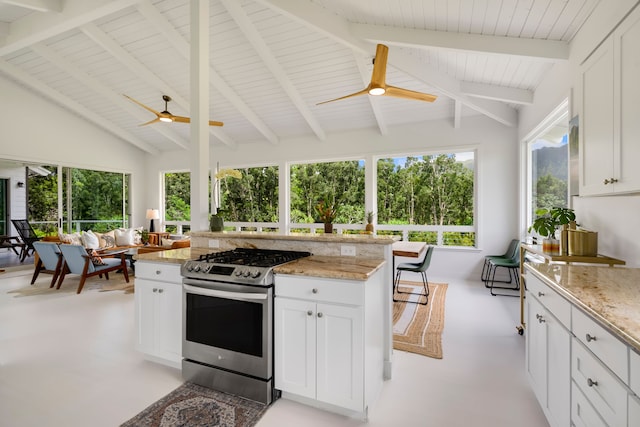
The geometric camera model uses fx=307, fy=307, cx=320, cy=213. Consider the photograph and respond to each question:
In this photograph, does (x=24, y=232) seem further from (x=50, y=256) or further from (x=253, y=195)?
(x=253, y=195)

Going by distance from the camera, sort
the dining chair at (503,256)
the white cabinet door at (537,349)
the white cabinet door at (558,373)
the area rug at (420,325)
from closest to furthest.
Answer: the white cabinet door at (558,373) → the white cabinet door at (537,349) → the area rug at (420,325) → the dining chair at (503,256)

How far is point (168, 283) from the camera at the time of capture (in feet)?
7.61

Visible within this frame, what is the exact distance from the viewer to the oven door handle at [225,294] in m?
1.92

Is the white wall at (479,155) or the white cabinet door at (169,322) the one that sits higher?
the white wall at (479,155)

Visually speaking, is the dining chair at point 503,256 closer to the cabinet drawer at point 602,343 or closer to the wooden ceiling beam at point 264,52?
the cabinet drawer at point 602,343

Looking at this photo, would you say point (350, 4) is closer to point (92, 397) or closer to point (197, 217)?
point (197, 217)

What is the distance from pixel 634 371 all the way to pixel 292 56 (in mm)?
4667

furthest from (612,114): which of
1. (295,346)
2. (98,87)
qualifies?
(98,87)

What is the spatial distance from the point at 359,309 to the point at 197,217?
211 centimetres

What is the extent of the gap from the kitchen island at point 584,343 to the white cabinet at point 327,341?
3.06 ft

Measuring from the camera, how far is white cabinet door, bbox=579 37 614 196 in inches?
71.4

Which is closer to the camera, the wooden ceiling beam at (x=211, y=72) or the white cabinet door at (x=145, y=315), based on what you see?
the white cabinet door at (x=145, y=315)

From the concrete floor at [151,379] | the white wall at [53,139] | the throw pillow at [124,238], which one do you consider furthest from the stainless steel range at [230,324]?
the white wall at [53,139]

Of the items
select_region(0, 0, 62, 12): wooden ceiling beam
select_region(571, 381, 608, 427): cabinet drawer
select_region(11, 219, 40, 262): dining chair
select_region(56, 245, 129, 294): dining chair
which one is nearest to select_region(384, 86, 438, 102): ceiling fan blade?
select_region(571, 381, 608, 427): cabinet drawer
